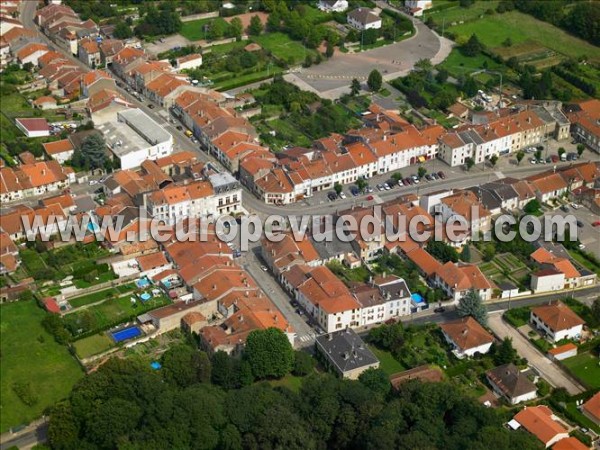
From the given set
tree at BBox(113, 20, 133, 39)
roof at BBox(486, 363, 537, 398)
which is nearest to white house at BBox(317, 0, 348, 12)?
tree at BBox(113, 20, 133, 39)

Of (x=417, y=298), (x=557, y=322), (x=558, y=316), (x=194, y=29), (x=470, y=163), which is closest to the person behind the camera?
(x=557, y=322)

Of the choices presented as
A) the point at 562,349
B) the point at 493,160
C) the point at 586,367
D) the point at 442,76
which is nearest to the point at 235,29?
the point at 442,76

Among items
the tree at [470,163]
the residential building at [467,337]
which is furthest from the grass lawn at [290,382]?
the tree at [470,163]

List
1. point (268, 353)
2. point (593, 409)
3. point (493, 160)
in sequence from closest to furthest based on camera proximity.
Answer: point (593, 409)
point (268, 353)
point (493, 160)

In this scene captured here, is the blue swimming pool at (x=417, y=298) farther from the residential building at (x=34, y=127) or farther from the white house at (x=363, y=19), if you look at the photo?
the white house at (x=363, y=19)

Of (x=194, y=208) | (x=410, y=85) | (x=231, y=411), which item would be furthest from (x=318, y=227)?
(x=410, y=85)

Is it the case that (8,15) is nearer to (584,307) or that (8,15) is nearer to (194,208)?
(194,208)

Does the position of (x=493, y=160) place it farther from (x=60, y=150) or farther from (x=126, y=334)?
(x=60, y=150)

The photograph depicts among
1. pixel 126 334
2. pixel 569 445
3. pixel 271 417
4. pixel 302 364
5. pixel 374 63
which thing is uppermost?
pixel 271 417
